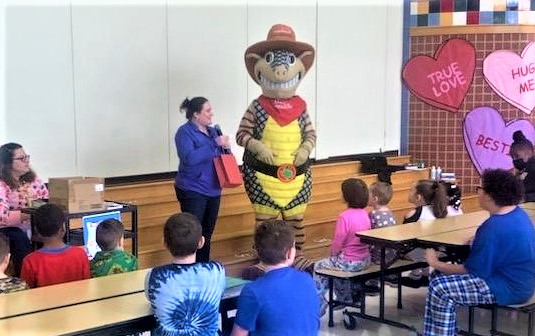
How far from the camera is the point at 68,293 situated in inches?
126

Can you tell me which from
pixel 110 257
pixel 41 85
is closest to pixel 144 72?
pixel 41 85

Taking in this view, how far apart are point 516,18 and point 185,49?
3.70 metres

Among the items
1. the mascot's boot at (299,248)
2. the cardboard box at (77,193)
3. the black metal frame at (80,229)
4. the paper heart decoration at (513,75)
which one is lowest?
the mascot's boot at (299,248)

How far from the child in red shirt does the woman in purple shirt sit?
71.3 inches

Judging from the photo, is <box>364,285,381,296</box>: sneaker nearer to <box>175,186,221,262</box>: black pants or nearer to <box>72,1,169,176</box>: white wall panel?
<box>175,186,221,262</box>: black pants

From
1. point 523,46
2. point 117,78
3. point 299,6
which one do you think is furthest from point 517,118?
point 117,78

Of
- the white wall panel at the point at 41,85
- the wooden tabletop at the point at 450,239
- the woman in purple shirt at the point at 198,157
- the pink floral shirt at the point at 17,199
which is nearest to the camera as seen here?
the wooden tabletop at the point at 450,239

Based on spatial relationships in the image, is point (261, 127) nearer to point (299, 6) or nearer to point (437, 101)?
point (299, 6)

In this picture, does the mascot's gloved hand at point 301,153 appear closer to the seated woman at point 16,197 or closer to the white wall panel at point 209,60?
the white wall panel at point 209,60

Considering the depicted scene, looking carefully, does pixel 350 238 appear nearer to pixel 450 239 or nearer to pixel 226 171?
pixel 450 239

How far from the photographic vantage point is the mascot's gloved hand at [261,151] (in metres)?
5.44

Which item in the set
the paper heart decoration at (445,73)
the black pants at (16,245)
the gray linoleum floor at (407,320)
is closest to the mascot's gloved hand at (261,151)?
the gray linoleum floor at (407,320)

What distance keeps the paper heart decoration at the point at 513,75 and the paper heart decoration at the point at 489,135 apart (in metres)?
0.21

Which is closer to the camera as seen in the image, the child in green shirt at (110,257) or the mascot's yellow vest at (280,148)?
the child in green shirt at (110,257)
